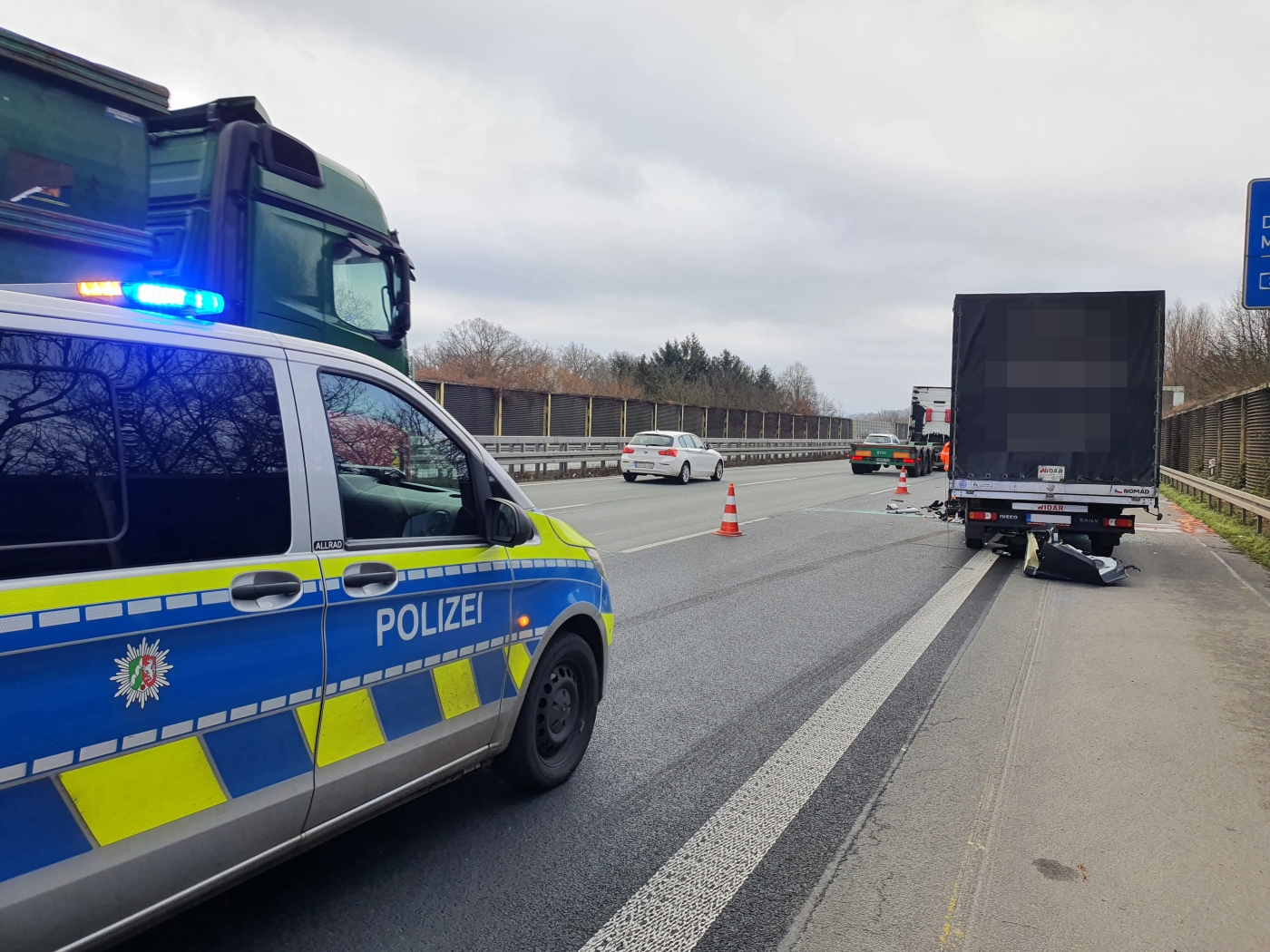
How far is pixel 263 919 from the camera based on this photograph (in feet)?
Answer: 9.43

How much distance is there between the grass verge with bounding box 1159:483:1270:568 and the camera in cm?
1285

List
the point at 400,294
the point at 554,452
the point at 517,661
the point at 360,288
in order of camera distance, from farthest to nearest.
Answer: the point at 554,452 < the point at 400,294 < the point at 360,288 < the point at 517,661

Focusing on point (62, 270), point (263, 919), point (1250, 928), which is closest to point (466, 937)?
point (263, 919)

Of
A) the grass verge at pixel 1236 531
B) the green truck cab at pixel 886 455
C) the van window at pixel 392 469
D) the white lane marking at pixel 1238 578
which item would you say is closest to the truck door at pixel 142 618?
the van window at pixel 392 469

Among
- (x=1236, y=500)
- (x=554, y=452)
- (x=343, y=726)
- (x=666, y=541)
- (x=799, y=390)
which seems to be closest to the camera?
(x=343, y=726)

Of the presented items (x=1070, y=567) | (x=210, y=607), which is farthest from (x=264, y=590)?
(x=1070, y=567)

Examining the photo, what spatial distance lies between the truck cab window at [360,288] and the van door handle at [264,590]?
484 cm

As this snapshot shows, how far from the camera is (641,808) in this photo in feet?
12.5

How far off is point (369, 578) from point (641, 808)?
1.68 meters

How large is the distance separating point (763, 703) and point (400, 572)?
2947mm

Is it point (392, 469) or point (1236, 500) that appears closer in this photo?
point (392, 469)

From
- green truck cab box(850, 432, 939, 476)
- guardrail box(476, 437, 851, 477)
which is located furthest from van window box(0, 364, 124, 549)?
green truck cab box(850, 432, 939, 476)

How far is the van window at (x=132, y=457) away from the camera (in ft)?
6.77

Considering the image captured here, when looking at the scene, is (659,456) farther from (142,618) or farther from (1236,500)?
(142,618)
